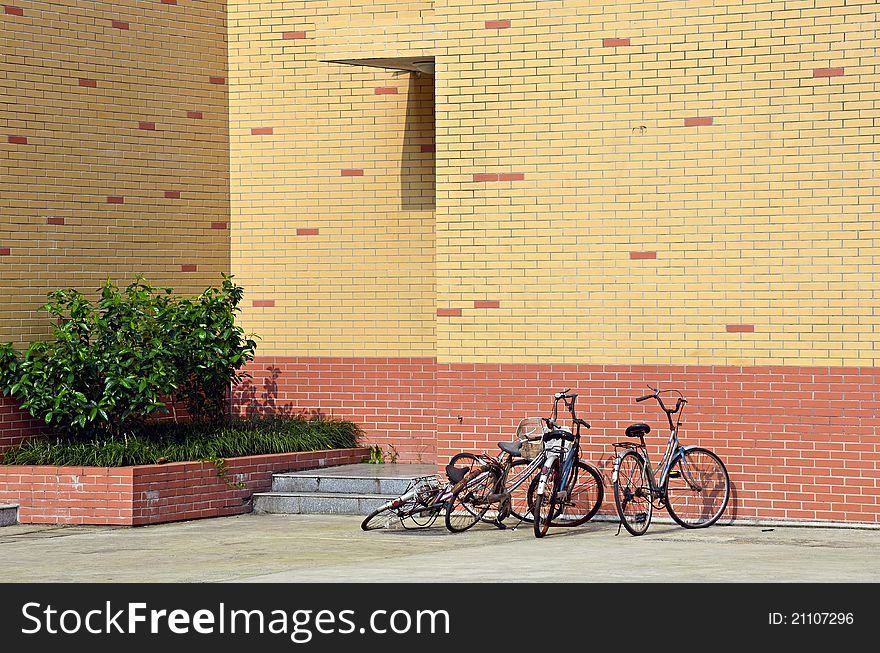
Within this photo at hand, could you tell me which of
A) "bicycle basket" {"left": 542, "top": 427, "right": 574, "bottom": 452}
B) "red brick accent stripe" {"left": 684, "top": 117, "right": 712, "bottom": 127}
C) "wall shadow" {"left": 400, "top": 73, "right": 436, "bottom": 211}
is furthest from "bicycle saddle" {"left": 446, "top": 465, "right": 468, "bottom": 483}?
"wall shadow" {"left": 400, "top": 73, "right": 436, "bottom": 211}

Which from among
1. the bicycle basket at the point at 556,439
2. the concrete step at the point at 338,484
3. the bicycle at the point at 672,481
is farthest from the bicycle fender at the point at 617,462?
the concrete step at the point at 338,484

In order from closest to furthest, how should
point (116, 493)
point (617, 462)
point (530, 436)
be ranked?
point (617, 462) < point (530, 436) < point (116, 493)

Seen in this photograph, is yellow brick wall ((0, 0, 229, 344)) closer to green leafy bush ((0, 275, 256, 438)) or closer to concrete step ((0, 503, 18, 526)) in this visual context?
green leafy bush ((0, 275, 256, 438))

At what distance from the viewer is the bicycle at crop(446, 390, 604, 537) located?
505 inches

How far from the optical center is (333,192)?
16.1 m

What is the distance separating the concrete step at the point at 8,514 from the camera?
13812 millimetres

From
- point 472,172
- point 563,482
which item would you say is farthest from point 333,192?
point 563,482

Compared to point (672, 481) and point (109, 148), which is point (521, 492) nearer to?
point (672, 481)

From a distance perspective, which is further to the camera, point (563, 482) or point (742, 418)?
point (742, 418)

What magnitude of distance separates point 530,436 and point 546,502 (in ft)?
2.44

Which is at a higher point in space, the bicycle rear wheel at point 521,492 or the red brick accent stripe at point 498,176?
the red brick accent stripe at point 498,176

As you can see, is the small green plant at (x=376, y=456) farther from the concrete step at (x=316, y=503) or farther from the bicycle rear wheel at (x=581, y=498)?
the bicycle rear wheel at (x=581, y=498)

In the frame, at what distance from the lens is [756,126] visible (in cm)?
1299

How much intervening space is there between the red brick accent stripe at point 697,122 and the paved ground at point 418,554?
146 inches
